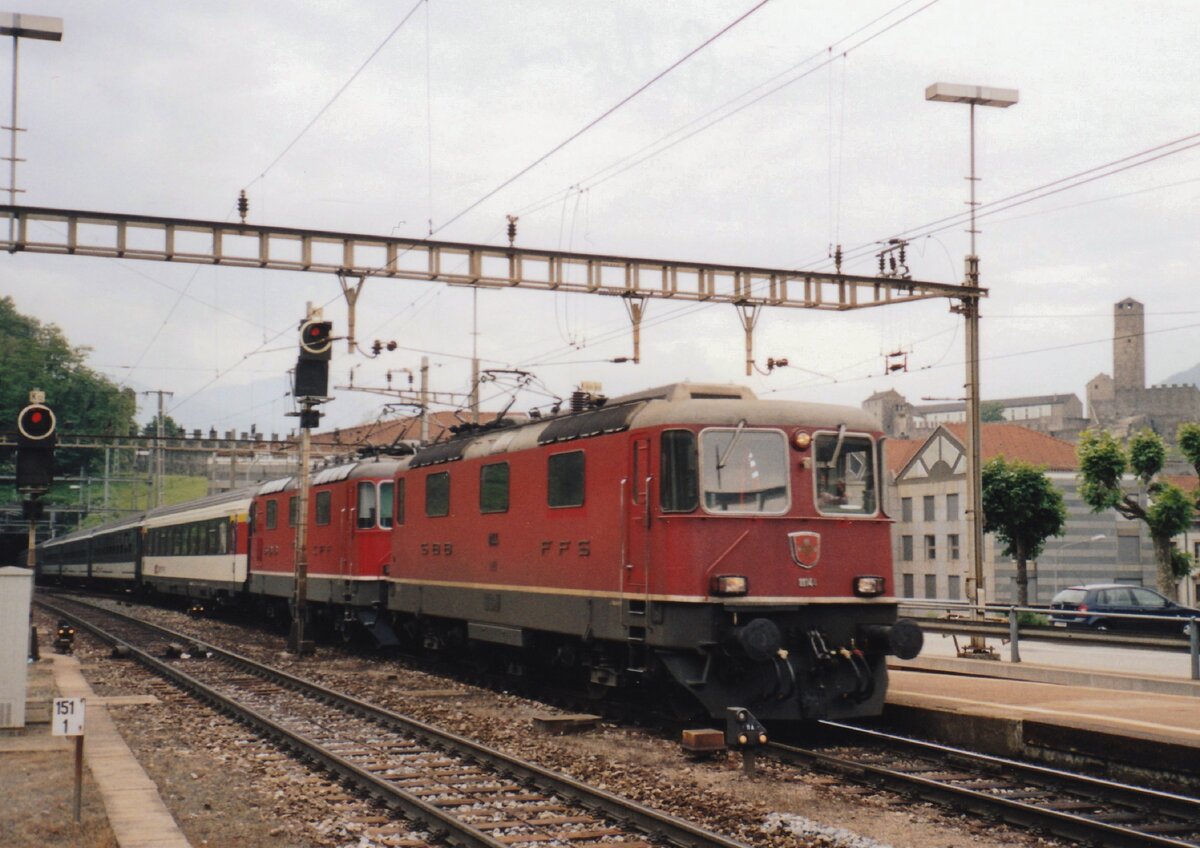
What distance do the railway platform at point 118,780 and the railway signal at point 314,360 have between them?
7.88 metres

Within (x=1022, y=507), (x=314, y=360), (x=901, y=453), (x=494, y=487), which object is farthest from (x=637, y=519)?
(x=901, y=453)

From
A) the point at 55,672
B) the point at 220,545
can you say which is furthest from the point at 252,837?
the point at 220,545

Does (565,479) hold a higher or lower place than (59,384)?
lower

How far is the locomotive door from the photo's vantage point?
13258mm

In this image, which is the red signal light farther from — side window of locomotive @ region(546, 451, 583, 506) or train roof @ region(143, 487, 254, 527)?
train roof @ region(143, 487, 254, 527)

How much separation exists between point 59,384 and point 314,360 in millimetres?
78194

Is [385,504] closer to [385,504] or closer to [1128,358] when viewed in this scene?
[385,504]

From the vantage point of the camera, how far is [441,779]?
10836 millimetres

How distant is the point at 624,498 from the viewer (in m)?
13.8

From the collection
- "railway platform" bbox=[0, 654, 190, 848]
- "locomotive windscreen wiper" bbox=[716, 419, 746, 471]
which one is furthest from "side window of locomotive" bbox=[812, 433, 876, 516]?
"railway platform" bbox=[0, 654, 190, 848]

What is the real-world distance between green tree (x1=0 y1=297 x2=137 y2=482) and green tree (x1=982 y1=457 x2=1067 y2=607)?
63.1 meters

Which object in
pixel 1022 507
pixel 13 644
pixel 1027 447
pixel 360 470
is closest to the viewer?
pixel 13 644

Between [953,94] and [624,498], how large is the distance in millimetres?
17007

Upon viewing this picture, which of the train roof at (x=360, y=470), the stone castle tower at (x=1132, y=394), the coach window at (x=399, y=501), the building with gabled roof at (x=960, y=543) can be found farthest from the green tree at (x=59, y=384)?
the stone castle tower at (x=1132, y=394)
